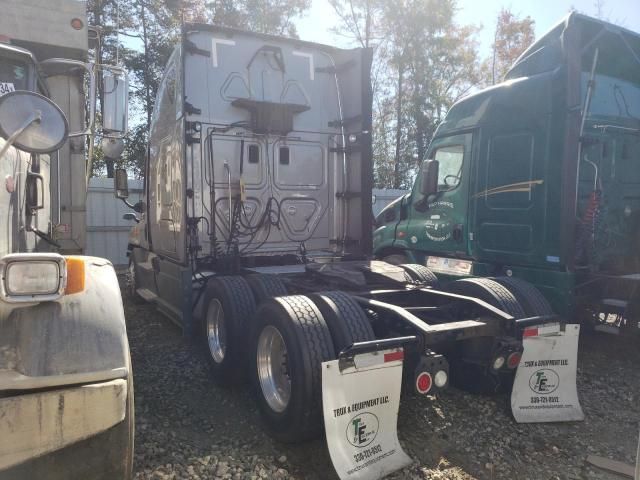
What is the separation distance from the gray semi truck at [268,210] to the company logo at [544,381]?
28 cm

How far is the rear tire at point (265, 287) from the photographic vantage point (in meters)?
4.47

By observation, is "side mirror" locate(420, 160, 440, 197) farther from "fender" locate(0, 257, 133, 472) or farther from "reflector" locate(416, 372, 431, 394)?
"fender" locate(0, 257, 133, 472)

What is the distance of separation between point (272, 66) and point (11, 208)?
4.01 metres

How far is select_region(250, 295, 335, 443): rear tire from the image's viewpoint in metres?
3.11

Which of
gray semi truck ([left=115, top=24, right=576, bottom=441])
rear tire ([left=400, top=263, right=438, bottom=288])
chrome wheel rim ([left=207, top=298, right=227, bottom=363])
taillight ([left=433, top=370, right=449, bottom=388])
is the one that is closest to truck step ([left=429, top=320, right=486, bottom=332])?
gray semi truck ([left=115, top=24, right=576, bottom=441])

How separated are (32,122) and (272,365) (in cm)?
230

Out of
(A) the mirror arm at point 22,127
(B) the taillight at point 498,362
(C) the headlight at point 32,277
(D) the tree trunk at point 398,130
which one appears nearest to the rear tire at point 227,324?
(B) the taillight at point 498,362

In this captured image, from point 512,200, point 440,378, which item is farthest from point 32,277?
point 512,200

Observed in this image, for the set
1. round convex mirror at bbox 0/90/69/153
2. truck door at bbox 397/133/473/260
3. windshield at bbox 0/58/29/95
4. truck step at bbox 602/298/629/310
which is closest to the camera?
round convex mirror at bbox 0/90/69/153

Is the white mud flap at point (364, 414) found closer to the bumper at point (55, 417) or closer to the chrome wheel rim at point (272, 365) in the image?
the chrome wheel rim at point (272, 365)

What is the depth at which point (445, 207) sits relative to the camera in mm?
6766

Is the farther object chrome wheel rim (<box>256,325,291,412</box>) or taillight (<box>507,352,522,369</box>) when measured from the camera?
chrome wheel rim (<box>256,325,291,412</box>)

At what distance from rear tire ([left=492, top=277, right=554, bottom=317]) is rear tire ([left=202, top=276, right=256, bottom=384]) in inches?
92.0

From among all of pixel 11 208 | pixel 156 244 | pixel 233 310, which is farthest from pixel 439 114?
pixel 11 208
